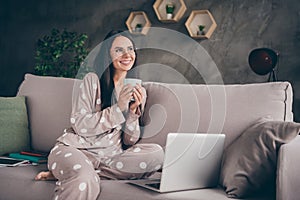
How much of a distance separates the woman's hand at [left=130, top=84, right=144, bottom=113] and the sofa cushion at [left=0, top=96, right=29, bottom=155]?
81 centimetres

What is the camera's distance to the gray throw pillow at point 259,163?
1.85m

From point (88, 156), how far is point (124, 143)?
0.74ft

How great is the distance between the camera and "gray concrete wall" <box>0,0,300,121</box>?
12.3 ft

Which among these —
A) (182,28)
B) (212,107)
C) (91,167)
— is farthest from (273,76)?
(91,167)

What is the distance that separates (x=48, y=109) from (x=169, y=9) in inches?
69.3

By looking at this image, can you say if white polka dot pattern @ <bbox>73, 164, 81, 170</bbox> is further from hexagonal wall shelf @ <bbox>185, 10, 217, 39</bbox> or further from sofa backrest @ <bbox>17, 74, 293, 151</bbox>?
hexagonal wall shelf @ <bbox>185, 10, 217, 39</bbox>

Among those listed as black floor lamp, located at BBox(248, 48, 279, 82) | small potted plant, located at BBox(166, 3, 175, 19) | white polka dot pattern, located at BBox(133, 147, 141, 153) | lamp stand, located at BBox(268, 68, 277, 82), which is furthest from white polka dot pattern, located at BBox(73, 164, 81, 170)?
small potted plant, located at BBox(166, 3, 175, 19)

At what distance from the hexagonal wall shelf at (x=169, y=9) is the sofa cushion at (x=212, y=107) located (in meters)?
1.66

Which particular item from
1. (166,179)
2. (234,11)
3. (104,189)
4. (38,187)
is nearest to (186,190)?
(166,179)

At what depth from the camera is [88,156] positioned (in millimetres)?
2348

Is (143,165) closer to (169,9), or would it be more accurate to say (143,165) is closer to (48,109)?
(48,109)

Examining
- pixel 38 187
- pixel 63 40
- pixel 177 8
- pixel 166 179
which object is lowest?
pixel 38 187

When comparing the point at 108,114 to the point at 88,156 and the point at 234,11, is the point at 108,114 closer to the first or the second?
the point at 88,156

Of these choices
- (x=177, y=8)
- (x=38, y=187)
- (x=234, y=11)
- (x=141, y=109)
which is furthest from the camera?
(x=177, y=8)
